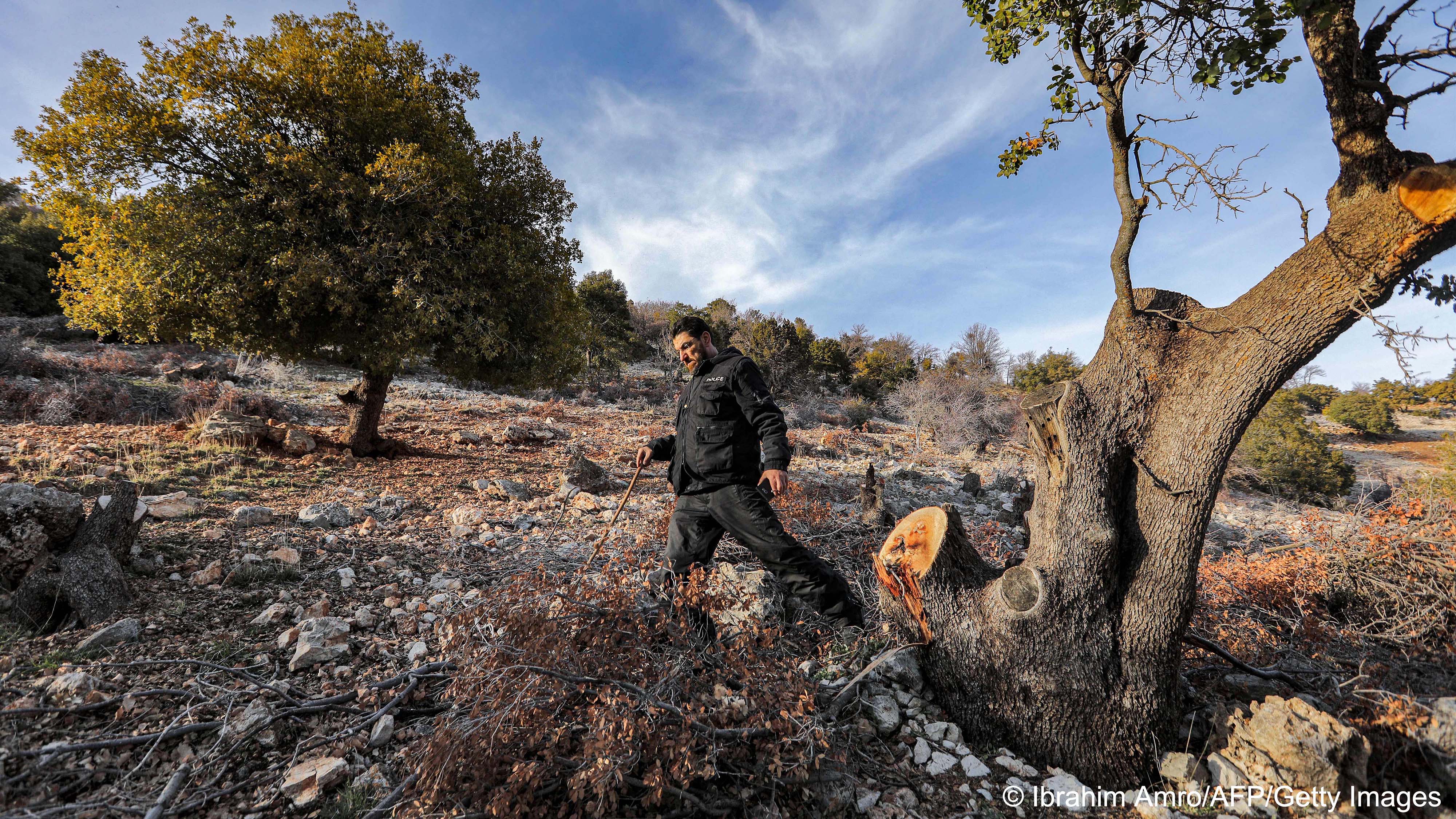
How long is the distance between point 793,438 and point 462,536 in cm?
825

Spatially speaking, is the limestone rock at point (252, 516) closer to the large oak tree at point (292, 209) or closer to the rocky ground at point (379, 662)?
the rocky ground at point (379, 662)

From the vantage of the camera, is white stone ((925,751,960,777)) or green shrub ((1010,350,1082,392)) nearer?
white stone ((925,751,960,777))

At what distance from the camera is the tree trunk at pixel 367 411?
291 inches

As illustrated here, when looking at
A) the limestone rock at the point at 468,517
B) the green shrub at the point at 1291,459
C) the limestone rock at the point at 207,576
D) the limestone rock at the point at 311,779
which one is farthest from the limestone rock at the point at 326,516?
the green shrub at the point at 1291,459

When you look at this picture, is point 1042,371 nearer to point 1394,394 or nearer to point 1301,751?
point 1394,394

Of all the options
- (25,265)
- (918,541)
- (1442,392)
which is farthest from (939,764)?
(25,265)

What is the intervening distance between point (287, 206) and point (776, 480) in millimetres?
6705

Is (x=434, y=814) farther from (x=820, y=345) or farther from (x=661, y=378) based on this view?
(x=820, y=345)

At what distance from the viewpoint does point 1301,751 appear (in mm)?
1938

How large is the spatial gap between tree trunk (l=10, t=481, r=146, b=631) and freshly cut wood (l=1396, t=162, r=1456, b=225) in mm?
6156

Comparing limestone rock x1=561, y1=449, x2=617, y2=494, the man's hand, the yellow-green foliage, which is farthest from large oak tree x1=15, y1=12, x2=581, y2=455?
the man's hand

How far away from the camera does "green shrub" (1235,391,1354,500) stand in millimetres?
11523

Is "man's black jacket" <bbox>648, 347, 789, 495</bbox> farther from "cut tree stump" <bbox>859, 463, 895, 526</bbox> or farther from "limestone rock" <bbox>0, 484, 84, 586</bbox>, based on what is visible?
"limestone rock" <bbox>0, 484, 84, 586</bbox>

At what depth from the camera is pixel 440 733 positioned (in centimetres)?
188
